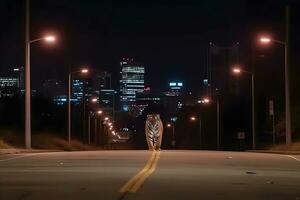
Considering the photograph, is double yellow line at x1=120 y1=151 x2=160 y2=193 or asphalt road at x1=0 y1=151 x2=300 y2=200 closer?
asphalt road at x1=0 y1=151 x2=300 y2=200

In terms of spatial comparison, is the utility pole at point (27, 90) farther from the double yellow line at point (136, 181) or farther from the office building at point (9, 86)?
the office building at point (9, 86)

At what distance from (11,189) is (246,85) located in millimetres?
124566

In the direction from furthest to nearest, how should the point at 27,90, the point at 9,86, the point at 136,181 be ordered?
1. the point at 9,86
2. the point at 27,90
3. the point at 136,181

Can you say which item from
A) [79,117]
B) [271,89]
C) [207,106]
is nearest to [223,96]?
[207,106]

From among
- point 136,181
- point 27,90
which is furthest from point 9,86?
point 136,181

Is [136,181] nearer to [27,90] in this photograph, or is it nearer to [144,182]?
[144,182]

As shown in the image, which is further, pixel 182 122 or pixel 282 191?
pixel 182 122

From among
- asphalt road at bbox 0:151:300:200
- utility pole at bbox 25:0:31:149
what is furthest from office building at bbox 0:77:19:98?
asphalt road at bbox 0:151:300:200

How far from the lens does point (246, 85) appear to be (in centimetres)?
13975

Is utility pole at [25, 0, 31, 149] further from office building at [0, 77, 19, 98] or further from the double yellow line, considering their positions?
office building at [0, 77, 19, 98]

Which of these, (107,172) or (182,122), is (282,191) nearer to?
(107,172)

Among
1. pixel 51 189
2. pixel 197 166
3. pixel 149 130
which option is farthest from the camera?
pixel 149 130

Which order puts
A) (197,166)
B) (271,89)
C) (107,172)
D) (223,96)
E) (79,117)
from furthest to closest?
(223,96)
(79,117)
(271,89)
(197,166)
(107,172)

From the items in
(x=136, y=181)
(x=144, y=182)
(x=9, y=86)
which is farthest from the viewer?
(x=9, y=86)
